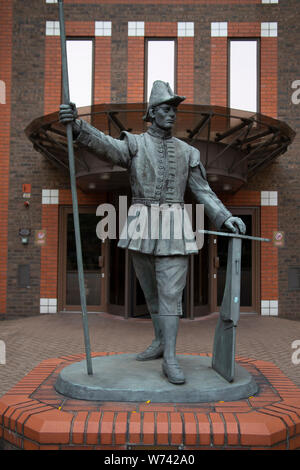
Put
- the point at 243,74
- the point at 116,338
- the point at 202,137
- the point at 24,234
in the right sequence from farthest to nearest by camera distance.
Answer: the point at 243,74, the point at 24,234, the point at 202,137, the point at 116,338

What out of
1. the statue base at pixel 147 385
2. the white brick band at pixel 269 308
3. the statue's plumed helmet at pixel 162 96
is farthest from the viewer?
the white brick band at pixel 269 308

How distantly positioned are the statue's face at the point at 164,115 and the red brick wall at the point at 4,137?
7275 mm

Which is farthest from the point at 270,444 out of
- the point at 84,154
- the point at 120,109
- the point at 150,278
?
the point at 84,154

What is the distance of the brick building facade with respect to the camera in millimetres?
9938

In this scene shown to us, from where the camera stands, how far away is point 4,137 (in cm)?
998

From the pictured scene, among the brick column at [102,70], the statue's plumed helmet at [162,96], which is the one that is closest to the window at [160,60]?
the brick column at [102,70]

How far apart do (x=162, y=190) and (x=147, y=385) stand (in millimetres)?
1426

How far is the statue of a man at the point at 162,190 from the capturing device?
10.9ft

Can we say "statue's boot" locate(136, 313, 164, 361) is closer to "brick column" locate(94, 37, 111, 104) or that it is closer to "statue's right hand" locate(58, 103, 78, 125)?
"statue's right hand" locate(58, 103, 78, 125)

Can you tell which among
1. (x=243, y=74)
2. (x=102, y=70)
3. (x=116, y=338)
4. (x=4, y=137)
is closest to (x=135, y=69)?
(x=102, y=70)

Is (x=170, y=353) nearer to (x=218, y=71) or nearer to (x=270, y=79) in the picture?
(x=218, y=71)

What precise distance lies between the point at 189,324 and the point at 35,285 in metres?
3.60

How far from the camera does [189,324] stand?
8984mm

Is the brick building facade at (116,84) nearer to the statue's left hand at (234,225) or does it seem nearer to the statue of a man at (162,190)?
the statue of a man at (162,190)
